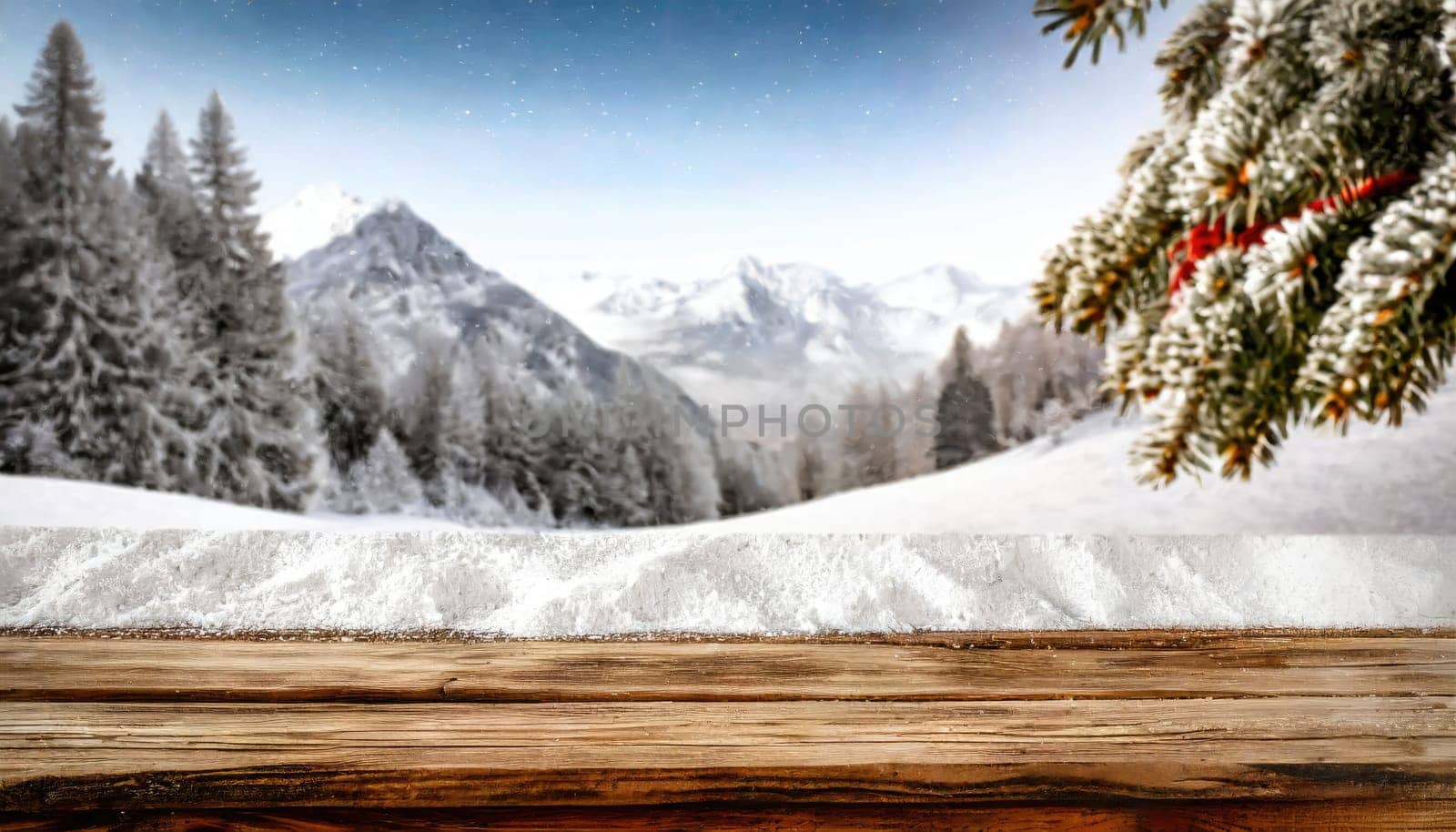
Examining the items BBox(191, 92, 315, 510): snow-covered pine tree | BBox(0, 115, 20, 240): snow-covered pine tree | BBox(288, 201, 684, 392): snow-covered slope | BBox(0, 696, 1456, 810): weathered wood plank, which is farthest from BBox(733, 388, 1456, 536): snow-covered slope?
BBox(0, 115, 20, 240): snow-covered pine tree

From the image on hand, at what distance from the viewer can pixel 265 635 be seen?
3.11ft

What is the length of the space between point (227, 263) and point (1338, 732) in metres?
1.79

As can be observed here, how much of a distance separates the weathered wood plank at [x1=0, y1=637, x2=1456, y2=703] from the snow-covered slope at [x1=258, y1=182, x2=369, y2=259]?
2.78 ft

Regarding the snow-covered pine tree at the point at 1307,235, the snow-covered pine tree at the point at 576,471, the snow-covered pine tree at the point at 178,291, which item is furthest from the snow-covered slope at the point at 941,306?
the snow-covered pine tree at the point at 178,291

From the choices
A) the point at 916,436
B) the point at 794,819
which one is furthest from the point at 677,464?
the point at 794,819

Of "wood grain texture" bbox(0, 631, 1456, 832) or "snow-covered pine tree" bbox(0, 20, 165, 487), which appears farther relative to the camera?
"snow-covered pine tree" bbox(0, 20, 165, 487)

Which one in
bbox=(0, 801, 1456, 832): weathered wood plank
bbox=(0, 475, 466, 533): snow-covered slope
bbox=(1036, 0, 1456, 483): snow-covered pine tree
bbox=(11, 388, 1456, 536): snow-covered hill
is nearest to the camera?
bbox=(1036, 0, 1456, 483): snow-covered pine tree

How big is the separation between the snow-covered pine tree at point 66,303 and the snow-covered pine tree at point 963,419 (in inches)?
57.0

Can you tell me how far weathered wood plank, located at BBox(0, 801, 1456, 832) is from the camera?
1.85 feet

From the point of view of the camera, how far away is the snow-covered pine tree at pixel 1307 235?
33 cm

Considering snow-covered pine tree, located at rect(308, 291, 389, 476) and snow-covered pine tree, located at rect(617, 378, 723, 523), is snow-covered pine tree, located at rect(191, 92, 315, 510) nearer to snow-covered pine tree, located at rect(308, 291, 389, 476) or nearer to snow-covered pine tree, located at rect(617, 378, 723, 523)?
snow-covered pine tree, located at rect(308, 291, 389, 476)

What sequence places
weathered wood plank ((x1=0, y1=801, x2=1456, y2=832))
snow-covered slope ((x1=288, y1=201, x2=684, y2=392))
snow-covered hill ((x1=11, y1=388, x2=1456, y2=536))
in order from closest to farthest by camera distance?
weathered wood plank ((x1=0, y1=801, x2=1456, y2=832)) < snow-covered hill ((x1=11, y1=388, x2=1456, y2=536)) < snow-covered slope ((x1=288, y1=201, x2=684, y2=392))

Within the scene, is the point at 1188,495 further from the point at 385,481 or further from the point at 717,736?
the point at 385,481

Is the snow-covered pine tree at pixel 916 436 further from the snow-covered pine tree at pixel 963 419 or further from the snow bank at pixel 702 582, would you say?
the snow bank at pixel 702 582
